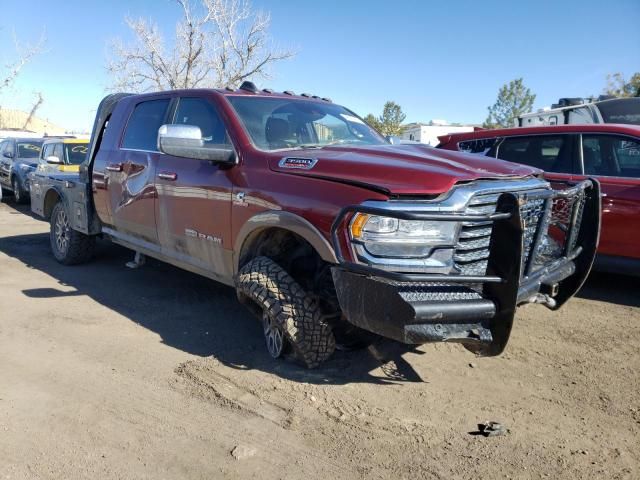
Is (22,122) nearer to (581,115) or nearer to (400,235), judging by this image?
(581,115)

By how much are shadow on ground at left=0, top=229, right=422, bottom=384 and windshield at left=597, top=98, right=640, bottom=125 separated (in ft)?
25.3

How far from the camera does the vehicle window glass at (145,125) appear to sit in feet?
16.0

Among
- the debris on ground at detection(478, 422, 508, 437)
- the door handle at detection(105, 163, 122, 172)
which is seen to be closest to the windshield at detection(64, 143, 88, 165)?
the door handle at detection(105, 163, 122, 172)

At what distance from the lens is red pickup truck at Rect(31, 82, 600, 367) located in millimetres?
2799

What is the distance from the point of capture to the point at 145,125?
16.7 ft

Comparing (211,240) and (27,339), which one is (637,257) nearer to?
(211,240)

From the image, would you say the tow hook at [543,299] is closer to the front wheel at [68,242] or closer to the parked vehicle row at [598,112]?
the front wheel at [68,242]

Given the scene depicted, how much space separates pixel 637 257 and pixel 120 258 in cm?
602

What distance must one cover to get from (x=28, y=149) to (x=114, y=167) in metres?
10.1

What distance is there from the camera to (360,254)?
2889mm

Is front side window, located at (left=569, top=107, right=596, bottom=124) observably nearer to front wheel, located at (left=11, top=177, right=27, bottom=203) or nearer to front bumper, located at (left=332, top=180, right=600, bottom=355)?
front bumper, located at (left=332, top=180, right=600, bottom=355)

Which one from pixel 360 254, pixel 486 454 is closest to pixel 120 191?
pixel 360 254

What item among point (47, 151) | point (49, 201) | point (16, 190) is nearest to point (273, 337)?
point (49, 201)

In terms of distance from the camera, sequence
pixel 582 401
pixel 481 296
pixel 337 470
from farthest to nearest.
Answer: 1. pixel 582 401
2. pixel 481 296
3. pixel 337 470
